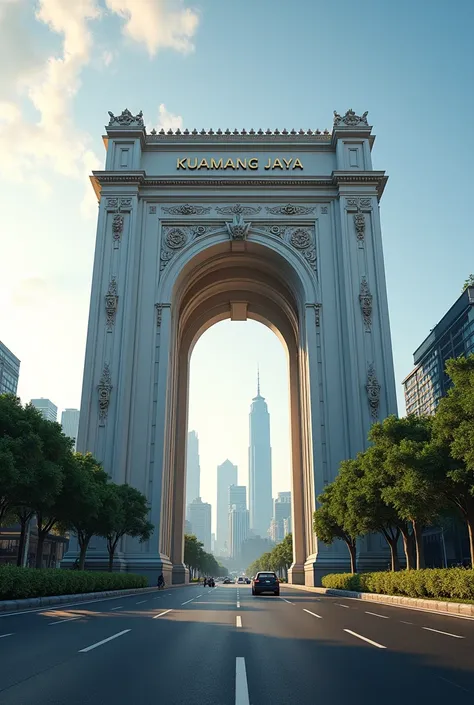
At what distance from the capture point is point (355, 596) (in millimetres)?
29391

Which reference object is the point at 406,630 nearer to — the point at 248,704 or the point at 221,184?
the point at 248,704

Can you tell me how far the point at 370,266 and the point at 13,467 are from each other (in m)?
31.7

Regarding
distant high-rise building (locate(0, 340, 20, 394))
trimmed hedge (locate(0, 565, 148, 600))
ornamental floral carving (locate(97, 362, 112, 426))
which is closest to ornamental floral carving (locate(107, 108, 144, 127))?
ornamental floral carving (locate(97, 362, 112, 426))

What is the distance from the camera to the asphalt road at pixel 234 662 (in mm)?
6895

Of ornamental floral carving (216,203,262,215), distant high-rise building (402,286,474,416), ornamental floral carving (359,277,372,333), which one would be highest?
distant high-rise building (402,286,474,416)

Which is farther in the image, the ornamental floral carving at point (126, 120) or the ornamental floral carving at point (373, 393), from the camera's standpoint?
the ornamental floral carving at point (126, 120)

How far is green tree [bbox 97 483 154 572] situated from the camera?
32591mm

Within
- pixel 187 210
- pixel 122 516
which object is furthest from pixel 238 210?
pixel 122 516

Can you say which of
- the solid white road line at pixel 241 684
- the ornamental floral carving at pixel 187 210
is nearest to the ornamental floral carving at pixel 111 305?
the ornamental floral carving at pixel 187 210

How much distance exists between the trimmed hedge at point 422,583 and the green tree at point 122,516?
13.1 meters

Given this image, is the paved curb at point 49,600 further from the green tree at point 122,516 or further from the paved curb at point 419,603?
the paved curb at point 419,603

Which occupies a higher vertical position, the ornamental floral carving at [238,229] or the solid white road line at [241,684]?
the ornamental floral carving at [238,229]

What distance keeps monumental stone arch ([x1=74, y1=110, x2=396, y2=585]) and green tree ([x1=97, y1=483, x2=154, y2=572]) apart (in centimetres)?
160

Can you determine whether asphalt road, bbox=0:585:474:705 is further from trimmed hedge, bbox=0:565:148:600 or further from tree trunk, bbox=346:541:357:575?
tree trunk, bbox=346:541:357:575
